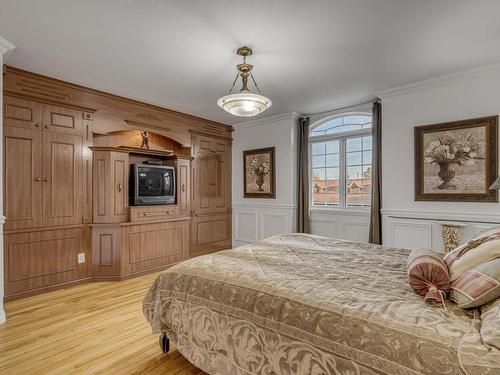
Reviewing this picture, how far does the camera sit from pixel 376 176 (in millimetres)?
4168

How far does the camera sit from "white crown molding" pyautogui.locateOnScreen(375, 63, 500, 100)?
10.4 ft

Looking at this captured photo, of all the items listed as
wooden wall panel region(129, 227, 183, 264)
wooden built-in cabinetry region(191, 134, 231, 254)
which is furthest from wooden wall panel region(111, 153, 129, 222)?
wooden built-in cabinetry region(191, 134, 231, 254)

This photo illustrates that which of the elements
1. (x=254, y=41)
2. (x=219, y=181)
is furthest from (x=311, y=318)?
(x=219, y=181)

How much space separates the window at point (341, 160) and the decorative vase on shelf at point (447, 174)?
1.10 meters

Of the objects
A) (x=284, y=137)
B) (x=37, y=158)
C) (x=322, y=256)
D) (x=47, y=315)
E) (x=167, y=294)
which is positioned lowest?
(x=47, y=315)

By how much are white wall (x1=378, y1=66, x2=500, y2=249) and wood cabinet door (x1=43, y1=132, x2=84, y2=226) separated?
14.1 feet

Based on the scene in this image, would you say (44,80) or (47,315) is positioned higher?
(44,80)

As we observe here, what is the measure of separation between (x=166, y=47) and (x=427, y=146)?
336 centimetres

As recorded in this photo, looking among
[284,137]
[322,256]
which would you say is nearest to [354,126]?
[284,137]

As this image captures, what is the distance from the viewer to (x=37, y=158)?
338 centimetres

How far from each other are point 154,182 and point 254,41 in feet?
9.00

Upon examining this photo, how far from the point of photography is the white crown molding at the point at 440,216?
10.4 ft

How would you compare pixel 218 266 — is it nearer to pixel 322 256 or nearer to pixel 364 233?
pixel 322 256

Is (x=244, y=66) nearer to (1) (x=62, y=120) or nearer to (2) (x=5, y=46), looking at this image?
(2) (x=5, y=46)
